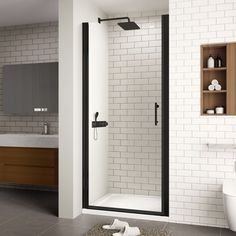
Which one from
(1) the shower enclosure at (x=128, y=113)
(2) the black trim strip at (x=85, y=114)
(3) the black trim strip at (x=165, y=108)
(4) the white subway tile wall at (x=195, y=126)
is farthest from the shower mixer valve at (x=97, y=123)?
(4) the white subway tile wall at (x=195, y=126)

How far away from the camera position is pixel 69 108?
4328mm

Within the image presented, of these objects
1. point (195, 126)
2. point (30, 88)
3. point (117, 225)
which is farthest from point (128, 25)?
point (117, 225)

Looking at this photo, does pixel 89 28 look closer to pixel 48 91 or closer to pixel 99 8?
pixel 99 8

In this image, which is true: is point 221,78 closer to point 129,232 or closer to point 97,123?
point 97,123

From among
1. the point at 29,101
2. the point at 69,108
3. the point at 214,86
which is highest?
the point at 214,86

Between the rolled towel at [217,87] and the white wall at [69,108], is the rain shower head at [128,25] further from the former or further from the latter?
the rolled towel at [217,87]

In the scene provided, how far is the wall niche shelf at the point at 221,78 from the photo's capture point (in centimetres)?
399

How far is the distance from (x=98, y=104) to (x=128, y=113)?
0.66 meters

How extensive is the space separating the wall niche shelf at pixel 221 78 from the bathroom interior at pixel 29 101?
2409 millimetres

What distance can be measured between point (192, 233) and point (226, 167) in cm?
85

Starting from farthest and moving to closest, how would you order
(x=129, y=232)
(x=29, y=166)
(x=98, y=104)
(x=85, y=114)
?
(x=29, y=166)
(x=98, y=104)
(x=85, y=114)
(x=129, y=232)

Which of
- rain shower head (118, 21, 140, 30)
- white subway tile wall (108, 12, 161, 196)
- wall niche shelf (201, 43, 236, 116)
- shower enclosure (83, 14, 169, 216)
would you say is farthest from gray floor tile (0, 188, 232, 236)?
rain shower head (118, 21, 140, 30)

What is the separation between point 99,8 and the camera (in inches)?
205

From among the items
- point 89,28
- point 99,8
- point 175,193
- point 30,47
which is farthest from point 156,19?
point 175,193
